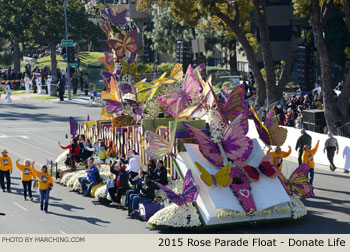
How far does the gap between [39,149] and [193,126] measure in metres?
14.9

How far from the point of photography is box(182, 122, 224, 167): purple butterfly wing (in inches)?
757

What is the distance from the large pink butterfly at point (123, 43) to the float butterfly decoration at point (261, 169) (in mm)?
8262

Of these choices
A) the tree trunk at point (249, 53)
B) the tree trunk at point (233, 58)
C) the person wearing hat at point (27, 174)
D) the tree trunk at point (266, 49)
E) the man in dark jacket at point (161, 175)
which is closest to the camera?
the man in dark jacket at point (161, 175)

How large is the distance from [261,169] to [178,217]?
259 centimetres

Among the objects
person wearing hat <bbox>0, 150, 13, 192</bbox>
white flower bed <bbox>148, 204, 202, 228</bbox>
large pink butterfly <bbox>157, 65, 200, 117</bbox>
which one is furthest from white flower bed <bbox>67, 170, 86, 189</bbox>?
white flower bed <bbox>148, 204, 202, 228</bbox>

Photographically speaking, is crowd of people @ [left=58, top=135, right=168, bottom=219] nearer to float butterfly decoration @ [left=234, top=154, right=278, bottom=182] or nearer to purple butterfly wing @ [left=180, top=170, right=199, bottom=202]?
purple butterfly wing @ [left=180, top=170, right=199, bottom=202]

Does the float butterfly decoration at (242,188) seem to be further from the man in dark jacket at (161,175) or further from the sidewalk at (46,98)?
the sidewalk at (46,98)

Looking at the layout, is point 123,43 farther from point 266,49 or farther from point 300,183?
point 266,49

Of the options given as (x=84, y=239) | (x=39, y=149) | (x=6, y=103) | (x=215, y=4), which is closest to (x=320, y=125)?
(x=215, y=4)

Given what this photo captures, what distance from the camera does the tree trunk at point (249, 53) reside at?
38.9m

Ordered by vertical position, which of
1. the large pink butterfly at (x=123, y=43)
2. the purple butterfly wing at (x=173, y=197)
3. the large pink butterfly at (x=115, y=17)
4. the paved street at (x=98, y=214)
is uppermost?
the large pink butterfly at (x=115, y=17)

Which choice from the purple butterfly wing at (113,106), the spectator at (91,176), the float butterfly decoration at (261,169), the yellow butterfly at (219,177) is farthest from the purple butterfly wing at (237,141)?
the purple butterfly wing at (113,106)

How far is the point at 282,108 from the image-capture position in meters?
37.2

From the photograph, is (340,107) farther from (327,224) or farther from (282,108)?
(327,224)
